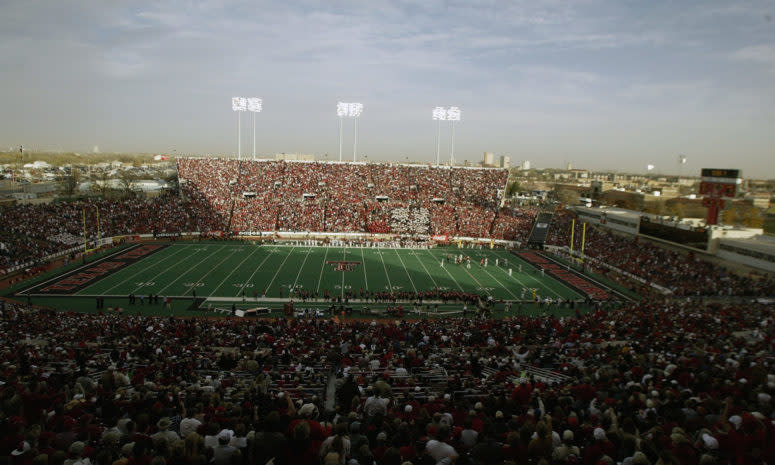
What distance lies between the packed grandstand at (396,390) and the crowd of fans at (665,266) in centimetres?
56

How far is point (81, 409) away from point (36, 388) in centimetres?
101

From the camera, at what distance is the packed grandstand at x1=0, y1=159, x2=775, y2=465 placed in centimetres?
497

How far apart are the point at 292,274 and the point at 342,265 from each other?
164 inches

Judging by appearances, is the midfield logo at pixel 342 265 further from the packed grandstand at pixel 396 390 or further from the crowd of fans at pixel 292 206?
the packed grandstand at pixel 396 390

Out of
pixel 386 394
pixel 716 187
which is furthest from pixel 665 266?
pixel 386 394

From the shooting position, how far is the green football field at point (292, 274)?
2741cm

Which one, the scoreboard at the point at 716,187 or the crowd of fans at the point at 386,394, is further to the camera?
the scoreboard at the point at 716,187

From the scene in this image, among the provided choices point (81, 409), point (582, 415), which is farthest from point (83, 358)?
point (582, 415)

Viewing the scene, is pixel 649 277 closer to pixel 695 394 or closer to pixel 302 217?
pixel 695 394

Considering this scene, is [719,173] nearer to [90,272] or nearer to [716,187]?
[716,187]

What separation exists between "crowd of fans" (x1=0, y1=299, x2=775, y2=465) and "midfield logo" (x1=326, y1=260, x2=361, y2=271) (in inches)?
619

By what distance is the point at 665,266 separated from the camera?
32562 mm

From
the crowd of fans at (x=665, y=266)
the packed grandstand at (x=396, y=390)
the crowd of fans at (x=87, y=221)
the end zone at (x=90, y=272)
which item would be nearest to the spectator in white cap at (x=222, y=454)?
the packed grandstand at (x=396, y=390)

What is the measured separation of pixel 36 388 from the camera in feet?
23.0
